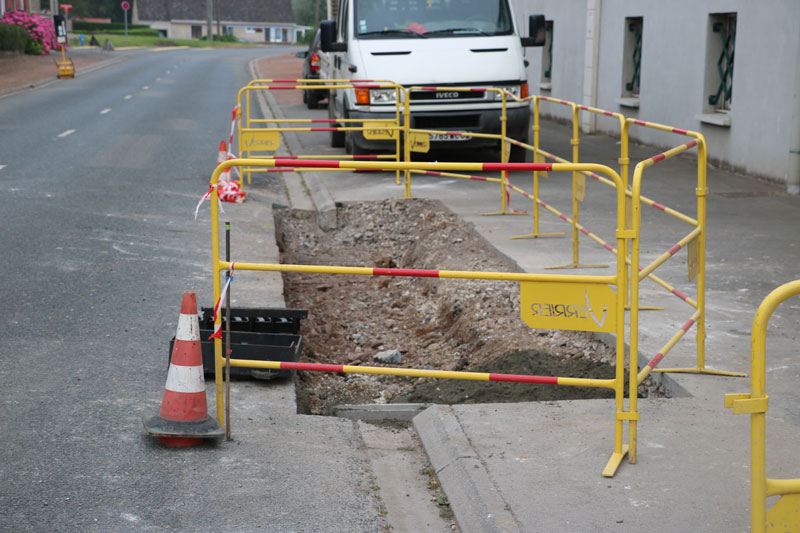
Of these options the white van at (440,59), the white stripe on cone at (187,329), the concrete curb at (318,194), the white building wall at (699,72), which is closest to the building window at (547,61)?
the white building wall at (699,72)

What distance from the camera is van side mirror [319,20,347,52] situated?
14353 mm

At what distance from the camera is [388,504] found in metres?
4.31

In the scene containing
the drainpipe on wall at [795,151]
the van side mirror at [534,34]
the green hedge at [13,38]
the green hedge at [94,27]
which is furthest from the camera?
the green hedge at [94,27]

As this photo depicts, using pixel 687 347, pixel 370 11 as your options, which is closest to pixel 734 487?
pixel 687 347

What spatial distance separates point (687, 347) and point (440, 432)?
6.47 ft

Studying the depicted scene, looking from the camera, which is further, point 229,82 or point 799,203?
point 229,82

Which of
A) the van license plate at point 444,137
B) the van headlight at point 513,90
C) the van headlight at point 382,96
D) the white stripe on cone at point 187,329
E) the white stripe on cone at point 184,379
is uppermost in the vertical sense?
the van headlight at point 513,90

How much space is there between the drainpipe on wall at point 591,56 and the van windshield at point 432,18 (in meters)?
5.90

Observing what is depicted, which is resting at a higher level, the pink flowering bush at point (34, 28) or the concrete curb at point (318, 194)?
the pink flowering bush at point (34, 28)

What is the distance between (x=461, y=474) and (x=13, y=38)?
49.1 m

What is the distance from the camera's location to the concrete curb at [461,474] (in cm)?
399

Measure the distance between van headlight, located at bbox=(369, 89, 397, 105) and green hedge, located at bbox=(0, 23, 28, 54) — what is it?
38378 mm

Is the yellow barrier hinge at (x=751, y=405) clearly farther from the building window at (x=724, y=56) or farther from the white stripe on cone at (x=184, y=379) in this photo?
the building window at (x=724, y=56)

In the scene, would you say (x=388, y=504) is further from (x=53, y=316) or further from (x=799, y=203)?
(x=799, y=203)
